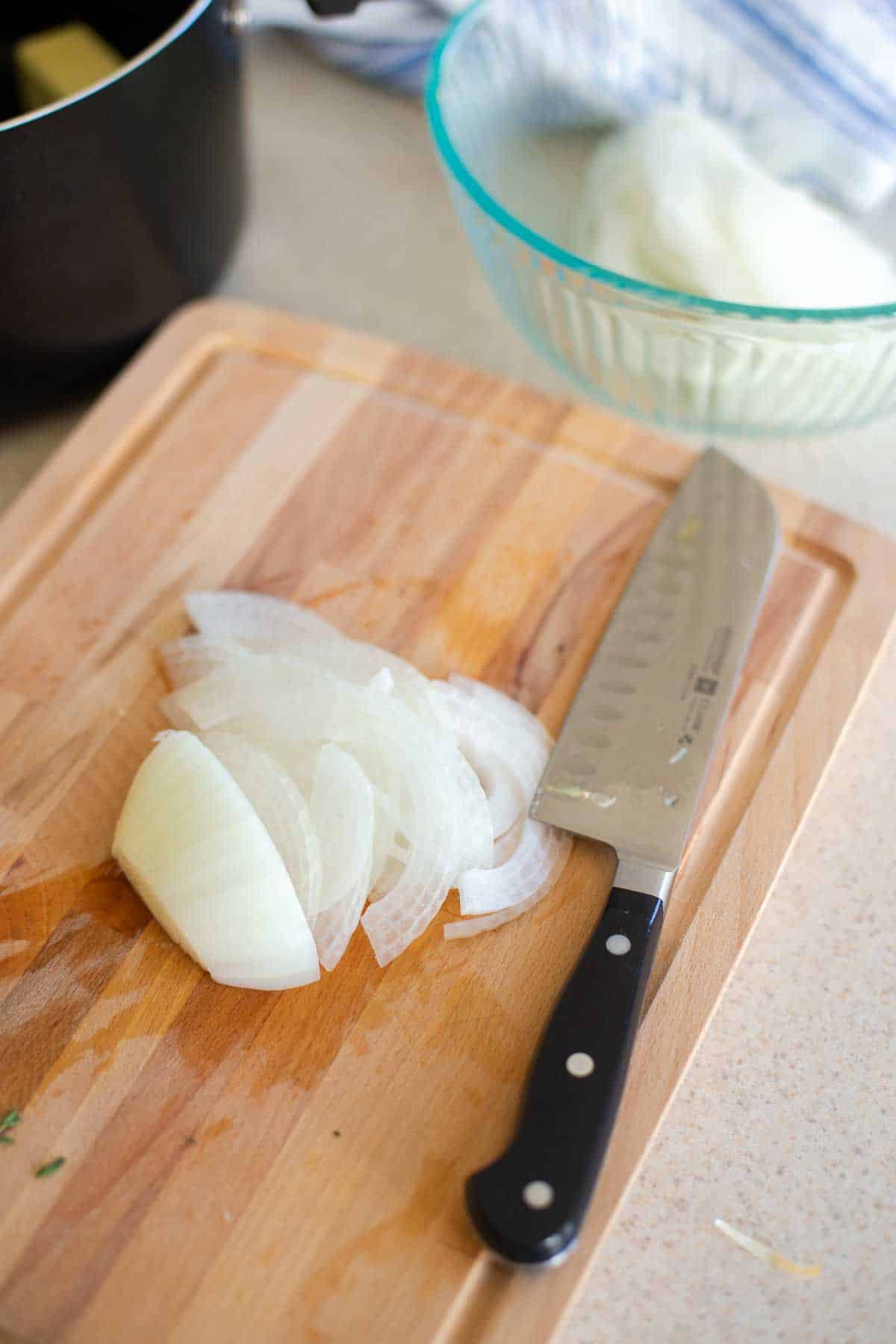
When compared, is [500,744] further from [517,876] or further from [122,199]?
[122,199]

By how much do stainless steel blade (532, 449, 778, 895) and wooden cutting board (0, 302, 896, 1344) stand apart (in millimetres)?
35

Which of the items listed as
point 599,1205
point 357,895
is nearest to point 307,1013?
point 357,895

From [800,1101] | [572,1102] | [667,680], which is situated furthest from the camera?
[667,680]

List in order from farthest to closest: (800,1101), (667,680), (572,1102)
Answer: (667,680)
(800,1101)
(572,1102)

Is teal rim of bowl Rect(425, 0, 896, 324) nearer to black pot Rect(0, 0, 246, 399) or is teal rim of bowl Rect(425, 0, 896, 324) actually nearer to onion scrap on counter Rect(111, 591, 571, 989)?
black pot Rect(0, 0, 246, 399)

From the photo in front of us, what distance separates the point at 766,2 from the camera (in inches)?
48.2

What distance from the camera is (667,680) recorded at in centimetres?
93

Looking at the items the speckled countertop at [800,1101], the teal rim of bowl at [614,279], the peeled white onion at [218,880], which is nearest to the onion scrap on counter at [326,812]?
the peeled white onion at [218,880]

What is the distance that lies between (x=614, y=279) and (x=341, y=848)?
501 mm

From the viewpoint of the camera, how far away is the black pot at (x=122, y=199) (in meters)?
0.93

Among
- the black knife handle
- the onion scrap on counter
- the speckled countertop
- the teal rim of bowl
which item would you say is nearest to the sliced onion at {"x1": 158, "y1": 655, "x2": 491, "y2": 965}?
the onion scrap on counter

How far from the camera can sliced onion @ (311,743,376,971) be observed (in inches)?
32.1

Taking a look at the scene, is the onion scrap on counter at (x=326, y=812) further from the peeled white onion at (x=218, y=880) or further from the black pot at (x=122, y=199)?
the black pot at (x=122, y=199)

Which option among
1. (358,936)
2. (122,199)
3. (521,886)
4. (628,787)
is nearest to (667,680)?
(628,787)
